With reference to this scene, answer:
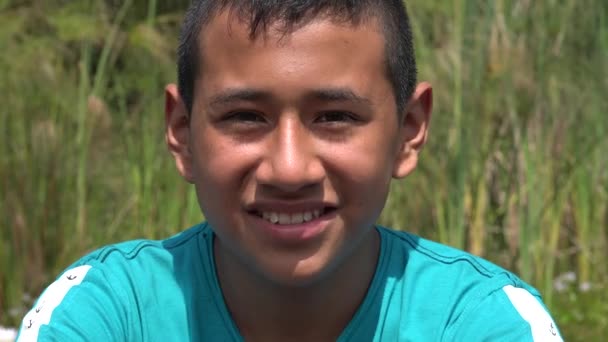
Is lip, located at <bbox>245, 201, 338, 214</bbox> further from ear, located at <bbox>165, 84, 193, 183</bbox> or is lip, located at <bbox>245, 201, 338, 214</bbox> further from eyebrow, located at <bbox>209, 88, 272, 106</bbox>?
ear, located at <bbox>165, 84, 193, 183</bbox>

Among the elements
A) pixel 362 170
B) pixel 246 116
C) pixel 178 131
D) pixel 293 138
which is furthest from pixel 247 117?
pixel 178 131

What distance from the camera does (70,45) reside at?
911cm

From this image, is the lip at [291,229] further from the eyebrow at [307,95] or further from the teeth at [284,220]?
the eyebrow at [307,95]

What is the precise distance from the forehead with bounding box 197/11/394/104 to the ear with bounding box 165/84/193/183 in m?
0.24

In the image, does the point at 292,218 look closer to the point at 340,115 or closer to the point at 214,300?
the point at 340,115

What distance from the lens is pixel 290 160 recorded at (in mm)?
2262

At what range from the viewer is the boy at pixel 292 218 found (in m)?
2.32

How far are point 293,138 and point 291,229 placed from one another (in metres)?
0.17

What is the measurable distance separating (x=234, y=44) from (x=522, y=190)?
2129 millimetres

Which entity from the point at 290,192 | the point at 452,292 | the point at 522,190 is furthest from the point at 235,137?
the point at 522,190

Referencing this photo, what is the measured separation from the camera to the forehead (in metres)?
2.30

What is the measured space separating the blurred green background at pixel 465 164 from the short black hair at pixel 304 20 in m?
1.51

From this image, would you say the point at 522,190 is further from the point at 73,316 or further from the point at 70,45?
the point at 70,45

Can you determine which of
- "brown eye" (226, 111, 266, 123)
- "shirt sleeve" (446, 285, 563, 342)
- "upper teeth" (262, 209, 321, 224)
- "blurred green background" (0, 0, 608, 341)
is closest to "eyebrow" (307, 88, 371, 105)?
"brown eye" (226, 111, 266, 123)
